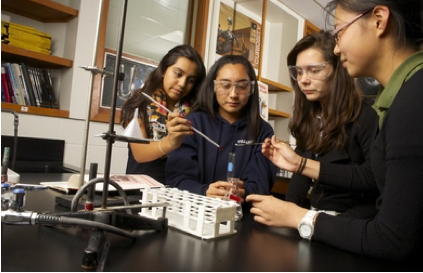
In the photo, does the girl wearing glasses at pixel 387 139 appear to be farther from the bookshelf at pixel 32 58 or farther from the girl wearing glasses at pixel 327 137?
the bookshelf at pixel 32 58

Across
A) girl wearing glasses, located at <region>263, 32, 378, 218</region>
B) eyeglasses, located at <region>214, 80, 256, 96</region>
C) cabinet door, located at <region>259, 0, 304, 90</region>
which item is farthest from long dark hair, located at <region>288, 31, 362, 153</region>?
cabinet door, located at <region>259, 0, 304, 90</region>

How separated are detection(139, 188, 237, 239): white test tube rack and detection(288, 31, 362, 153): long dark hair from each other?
63cm

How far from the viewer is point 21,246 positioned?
51 centimetres

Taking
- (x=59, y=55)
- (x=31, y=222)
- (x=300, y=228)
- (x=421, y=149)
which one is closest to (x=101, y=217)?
(x=31, y=222)

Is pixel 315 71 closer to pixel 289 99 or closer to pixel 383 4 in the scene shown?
pixel 383 4

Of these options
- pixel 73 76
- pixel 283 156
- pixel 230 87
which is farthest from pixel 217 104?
pixel 73 76

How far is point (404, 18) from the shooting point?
765 mm

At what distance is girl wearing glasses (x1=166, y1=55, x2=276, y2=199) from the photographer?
4.10ft

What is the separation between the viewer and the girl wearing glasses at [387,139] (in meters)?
0.62

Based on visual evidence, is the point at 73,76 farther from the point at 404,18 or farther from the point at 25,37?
the point at 404,18

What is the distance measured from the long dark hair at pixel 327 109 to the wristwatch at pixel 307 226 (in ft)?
1.58

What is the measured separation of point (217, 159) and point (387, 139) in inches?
28.5

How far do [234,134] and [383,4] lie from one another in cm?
75

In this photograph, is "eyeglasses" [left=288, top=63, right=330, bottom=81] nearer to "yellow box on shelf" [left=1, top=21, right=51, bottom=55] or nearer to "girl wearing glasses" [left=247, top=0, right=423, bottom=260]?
"girl wearing glasses" [left=247, top=0, right=423, bottom=260]
